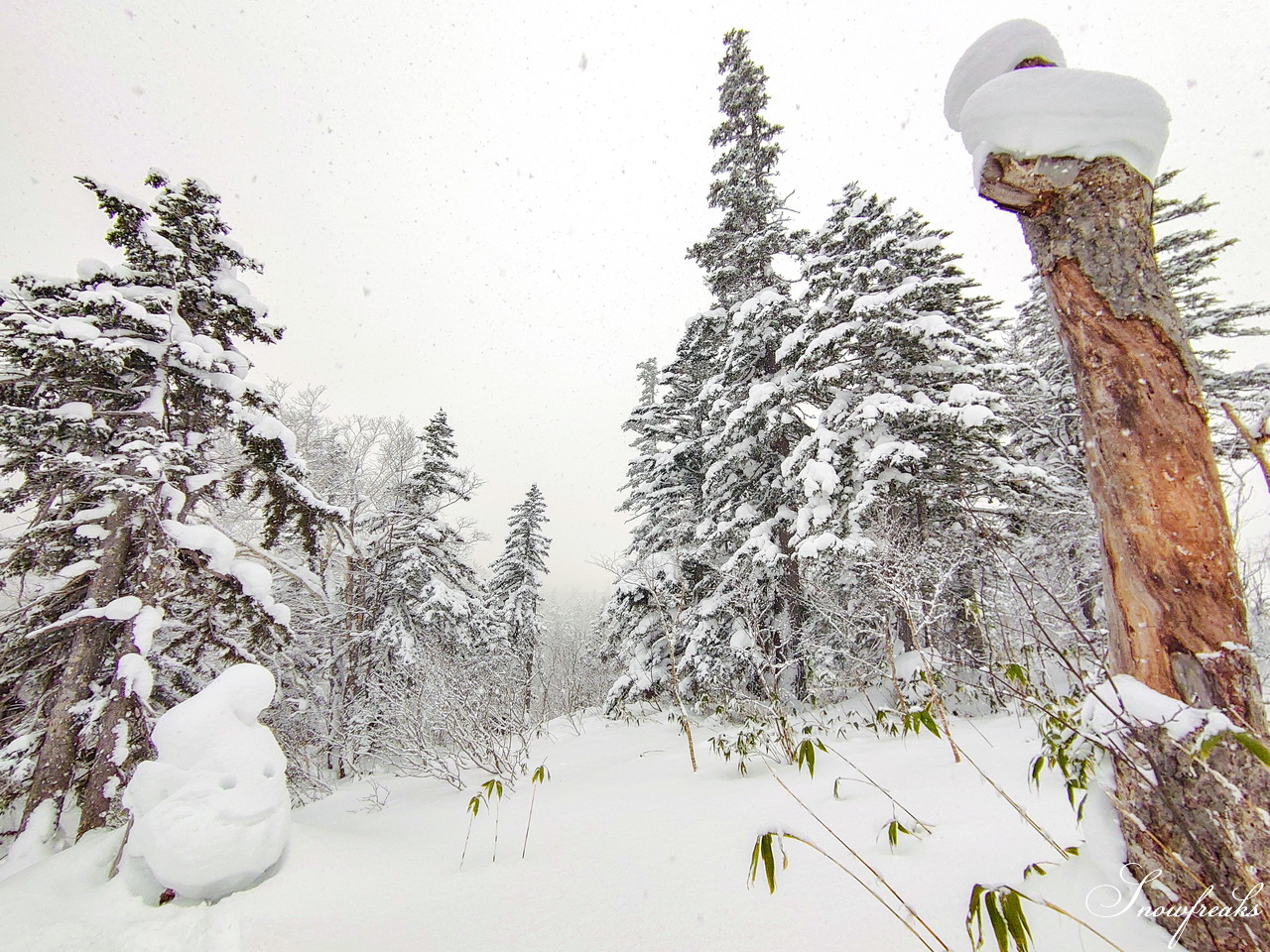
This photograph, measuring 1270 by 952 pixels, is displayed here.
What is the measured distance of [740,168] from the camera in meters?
11.6

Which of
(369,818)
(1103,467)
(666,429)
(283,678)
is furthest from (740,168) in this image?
(283,678)

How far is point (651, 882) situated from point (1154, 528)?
313 cm

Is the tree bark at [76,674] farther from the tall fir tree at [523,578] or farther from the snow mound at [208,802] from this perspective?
the tall fir tree at [523,578]

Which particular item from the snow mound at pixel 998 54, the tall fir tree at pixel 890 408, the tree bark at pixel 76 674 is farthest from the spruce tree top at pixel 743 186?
the tree bark at pixel 76 674

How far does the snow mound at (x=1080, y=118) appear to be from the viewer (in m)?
1.72

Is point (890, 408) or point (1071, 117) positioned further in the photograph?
point (890, 408)

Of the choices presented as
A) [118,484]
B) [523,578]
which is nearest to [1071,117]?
[118,484]

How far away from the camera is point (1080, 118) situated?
174 centimetres

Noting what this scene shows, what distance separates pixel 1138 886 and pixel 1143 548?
112 centimetres

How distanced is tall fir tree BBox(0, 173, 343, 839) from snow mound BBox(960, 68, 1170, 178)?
7.60m

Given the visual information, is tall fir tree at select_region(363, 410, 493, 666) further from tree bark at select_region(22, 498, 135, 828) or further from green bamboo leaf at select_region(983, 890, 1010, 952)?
green bamboo leaf at select_region(983, 890, 1010, 952)

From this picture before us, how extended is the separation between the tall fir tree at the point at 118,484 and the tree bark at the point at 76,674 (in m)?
0.02

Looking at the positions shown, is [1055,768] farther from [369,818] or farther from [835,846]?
[369,818]

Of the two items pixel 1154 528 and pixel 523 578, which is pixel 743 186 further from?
pixel 523 578
